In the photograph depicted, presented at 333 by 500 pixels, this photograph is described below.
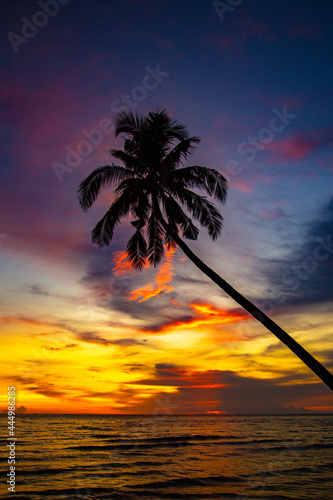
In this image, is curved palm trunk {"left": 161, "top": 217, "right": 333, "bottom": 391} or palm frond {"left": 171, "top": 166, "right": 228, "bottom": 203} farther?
palm frond {"left": 171, "top": 166, "right": 228, "bottom": 203}

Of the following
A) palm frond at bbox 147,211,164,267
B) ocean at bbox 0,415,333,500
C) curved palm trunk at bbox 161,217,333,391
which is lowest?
ocean at bbox 0,415,333,500

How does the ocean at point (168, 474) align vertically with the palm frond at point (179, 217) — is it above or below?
below

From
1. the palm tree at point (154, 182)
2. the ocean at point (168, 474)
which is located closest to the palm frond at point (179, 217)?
the palm tree at point (154, 182)

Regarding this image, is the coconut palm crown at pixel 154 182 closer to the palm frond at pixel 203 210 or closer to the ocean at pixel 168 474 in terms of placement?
the palm frond at pixel 203 210

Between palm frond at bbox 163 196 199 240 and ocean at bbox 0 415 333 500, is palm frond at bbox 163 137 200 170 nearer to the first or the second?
palm frond at bbox 163 196 199 240

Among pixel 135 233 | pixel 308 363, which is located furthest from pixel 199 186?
pixel 308 363

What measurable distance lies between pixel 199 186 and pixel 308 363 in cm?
780

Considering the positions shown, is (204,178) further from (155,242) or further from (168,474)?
(168,474)

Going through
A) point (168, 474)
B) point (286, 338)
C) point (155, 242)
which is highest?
point (155, 242)

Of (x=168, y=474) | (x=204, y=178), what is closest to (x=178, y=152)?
(x=204, y=178)

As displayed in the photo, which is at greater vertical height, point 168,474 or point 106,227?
point 106,227

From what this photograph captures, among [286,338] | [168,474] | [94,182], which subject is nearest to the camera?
[286,338]

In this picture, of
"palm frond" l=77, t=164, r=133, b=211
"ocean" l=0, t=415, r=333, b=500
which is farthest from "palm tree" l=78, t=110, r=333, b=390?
"ocean" l=0, t=415, r=333, b=500

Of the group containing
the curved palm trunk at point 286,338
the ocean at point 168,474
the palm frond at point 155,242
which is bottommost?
the ocean at point 168,474
